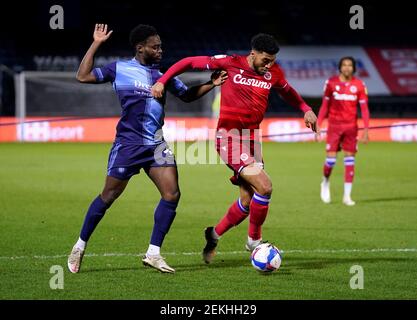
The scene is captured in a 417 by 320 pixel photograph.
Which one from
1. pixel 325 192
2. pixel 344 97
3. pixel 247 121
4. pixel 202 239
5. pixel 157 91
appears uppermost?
pixel 344 97

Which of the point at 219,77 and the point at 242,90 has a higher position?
the point at 219,77

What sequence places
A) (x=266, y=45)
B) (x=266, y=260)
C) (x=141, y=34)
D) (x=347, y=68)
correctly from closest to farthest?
1. (x=266, y=260)
2. (x=141, y=34)
3. (x=266, y=45)
4. (x=347, y=68)

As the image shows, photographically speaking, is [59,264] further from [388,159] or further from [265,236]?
[388,159]

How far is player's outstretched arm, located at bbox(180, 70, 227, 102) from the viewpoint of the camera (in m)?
8.42

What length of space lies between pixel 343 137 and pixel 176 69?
7.15m

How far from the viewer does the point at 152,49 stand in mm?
8219

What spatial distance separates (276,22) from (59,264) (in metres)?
32.0

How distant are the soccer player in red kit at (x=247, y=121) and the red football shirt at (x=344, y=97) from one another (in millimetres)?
5942

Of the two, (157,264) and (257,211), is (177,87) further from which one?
(157,264)

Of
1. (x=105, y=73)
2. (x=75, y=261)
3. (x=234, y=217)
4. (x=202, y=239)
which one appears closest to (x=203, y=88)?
(x=105, y=73)

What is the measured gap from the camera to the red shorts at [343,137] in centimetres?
1480

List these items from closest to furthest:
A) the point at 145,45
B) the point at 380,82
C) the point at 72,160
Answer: the point at 145,45 → the point at 72,160 → the point at 380,82
